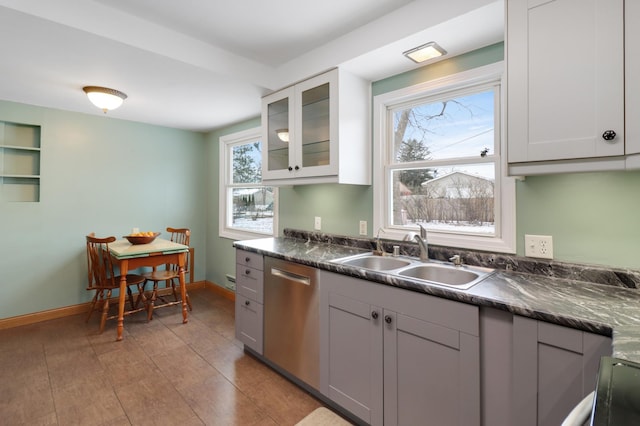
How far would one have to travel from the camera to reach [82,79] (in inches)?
103

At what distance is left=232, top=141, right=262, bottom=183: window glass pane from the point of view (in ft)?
12.9

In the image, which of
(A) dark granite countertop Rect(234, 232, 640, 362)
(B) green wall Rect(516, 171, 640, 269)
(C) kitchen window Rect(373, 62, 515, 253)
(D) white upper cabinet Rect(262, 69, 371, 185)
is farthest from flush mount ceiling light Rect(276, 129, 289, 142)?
(B) green wall Rect(516, 171, 640, 269)

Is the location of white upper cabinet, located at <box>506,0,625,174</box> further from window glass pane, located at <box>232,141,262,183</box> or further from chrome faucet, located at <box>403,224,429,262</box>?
window glass pane, located at <box>232,141,262,183</box>

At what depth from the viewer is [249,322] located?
2.61 metres

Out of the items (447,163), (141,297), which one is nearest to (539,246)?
(447,163)

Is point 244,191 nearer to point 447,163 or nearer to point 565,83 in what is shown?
point 447,163

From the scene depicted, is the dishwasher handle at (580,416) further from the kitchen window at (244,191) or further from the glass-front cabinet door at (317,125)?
the kitchen window at (244,191)

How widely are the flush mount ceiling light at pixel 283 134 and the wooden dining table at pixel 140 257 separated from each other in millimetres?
1606

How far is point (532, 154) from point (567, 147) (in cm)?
13

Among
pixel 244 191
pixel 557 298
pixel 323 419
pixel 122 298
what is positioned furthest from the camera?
pixel 244 191

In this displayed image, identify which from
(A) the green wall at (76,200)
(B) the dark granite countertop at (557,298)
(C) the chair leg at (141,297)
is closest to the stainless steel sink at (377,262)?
(B) the dark granite countertop at (557,298)

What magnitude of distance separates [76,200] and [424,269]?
3.82 metres

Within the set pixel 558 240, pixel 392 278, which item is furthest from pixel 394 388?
pixel 558 240

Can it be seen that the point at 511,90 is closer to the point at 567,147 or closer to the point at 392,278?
the point at 567,147
